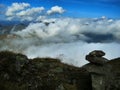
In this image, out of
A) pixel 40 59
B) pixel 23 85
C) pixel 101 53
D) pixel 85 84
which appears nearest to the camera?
pixel 23 85

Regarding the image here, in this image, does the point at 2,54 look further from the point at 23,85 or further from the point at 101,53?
the point at 101,53

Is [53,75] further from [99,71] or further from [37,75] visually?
[99,71]

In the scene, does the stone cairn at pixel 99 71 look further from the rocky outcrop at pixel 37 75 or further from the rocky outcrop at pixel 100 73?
the rocky outcrop at pixel 37 75

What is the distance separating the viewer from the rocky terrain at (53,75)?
27297 millimetres

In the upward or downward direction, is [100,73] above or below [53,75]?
above

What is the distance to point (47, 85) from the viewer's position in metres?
27.5

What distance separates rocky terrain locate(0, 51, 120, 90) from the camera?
89.6 feet

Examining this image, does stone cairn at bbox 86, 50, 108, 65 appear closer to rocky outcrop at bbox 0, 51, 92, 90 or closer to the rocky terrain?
the rocky terrain

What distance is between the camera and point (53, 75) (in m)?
29.5

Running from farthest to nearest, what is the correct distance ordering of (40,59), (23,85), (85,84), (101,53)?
1. (40,59)
2. (101,53)
3. (85,84)
4. (23,85)

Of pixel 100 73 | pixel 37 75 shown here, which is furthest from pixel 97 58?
pixel 37 75

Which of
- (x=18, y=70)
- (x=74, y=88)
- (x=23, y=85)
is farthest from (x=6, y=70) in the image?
(x=74, y=88)

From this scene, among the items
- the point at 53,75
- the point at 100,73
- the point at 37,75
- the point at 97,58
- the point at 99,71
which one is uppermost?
the point at 97,58

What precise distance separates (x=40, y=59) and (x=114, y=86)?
11359 mm
